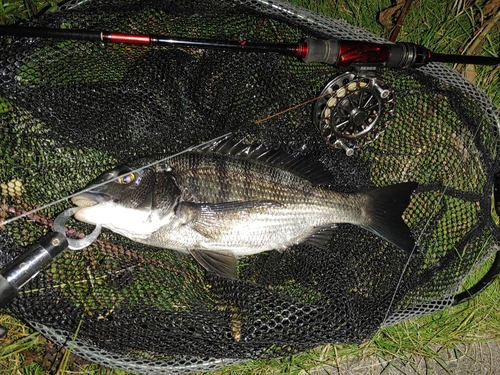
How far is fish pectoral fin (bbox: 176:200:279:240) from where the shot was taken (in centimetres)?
271

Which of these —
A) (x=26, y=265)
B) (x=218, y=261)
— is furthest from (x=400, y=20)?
(x=26, y=265)

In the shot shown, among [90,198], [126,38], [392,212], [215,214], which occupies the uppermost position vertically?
[126,38]

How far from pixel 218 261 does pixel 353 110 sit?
1390 mm

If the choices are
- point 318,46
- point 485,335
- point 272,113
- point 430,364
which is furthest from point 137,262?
point 485,335

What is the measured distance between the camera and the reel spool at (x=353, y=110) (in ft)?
9.66

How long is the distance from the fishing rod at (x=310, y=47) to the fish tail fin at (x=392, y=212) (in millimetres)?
870

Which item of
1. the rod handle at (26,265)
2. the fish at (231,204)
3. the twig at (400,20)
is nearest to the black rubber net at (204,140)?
the fish at (231,204)

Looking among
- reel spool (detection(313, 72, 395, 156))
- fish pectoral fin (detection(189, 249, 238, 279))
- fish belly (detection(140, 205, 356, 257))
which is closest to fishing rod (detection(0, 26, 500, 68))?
reel spool (detection(313, 72, 395, 156))

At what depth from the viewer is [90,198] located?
2.48 meters

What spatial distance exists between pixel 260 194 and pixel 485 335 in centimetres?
247

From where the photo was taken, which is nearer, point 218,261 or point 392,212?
point 218,261

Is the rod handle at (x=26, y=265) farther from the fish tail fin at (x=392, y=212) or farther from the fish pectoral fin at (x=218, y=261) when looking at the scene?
the fish tail fin at (x=392, y=212)

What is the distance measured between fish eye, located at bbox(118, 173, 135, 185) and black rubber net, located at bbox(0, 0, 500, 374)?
42 centimetres

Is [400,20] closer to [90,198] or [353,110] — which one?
[353,110]
